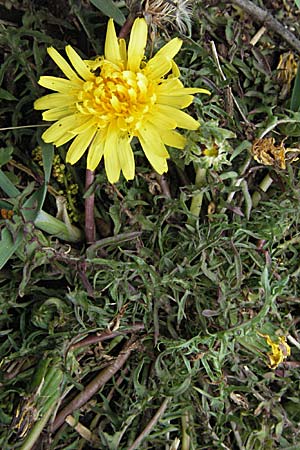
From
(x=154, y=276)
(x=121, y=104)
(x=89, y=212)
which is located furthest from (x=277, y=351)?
(x=121, y=104)

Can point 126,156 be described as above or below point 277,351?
above

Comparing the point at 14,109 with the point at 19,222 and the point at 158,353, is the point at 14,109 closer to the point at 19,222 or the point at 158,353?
the point at 19,222

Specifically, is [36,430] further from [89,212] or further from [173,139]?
[173,139]

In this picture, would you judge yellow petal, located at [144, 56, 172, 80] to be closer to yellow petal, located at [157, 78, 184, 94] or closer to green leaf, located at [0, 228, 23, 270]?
yellow petal, located at [157, 78, 184, 94]

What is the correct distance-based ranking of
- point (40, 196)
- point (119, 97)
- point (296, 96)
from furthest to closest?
point (296, 96) < point (40, 196) < point (119, 97)

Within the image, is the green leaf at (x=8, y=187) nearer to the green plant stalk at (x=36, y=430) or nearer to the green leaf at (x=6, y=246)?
the green leaf at (x=6, y=246)

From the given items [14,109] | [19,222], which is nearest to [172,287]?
[19,222]

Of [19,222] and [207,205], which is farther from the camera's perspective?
[207,205]
